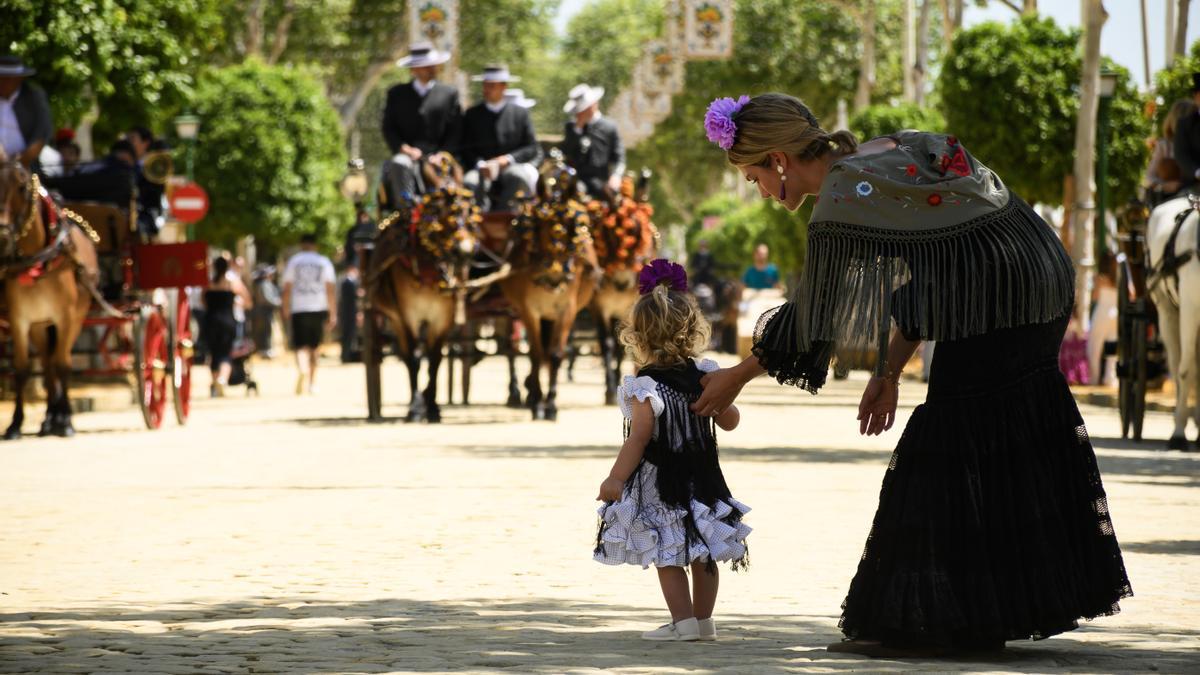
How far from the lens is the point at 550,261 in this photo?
2033 centimetres

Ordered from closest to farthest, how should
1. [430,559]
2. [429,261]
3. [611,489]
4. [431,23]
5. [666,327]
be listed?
[611,489], [666,327], [430,559], [429,261], [431,23]

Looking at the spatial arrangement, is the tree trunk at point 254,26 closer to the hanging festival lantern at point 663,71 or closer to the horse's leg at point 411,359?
the hanging festival lantern at point 663,71

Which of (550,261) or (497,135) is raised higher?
(497,135)

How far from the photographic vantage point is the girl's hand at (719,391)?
7.14m

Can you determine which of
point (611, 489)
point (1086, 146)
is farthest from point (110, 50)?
point (611, 489)

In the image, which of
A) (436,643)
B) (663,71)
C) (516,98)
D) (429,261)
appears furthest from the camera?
(663,71)

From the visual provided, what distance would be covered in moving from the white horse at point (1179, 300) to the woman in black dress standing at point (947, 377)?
971 centimetres

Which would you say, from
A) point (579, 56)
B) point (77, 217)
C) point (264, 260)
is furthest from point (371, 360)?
point (579, 56)

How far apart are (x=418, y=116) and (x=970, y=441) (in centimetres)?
1439

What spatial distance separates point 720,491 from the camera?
7711mm

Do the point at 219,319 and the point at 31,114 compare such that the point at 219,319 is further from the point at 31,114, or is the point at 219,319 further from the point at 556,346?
the point at 31,114

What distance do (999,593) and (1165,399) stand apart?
19.6m

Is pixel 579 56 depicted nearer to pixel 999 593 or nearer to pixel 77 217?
pixel 77 217

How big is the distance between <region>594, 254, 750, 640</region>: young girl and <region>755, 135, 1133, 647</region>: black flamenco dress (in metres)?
0.63
